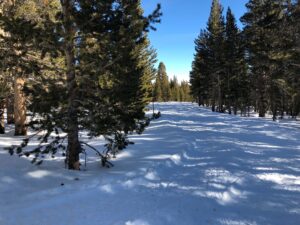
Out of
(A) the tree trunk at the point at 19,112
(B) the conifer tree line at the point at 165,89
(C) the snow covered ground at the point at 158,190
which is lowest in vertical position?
(C) the snow covered ground at the point at 158,190

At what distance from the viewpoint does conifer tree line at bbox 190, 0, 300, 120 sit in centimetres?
2286

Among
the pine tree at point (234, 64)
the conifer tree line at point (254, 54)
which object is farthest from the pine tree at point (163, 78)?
the pine tree at point (234, 64)

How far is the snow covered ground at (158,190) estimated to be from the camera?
20.2ft

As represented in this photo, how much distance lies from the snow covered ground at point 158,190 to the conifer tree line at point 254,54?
13.1 m

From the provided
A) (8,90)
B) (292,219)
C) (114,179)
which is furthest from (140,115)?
(8,90)

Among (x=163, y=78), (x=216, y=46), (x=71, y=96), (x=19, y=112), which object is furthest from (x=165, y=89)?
(x=71, y=96)

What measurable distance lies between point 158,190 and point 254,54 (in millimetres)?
28976

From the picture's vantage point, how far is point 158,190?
25.3ft

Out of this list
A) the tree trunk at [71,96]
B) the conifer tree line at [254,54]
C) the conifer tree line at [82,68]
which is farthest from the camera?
the conifer tree line at [254,54]

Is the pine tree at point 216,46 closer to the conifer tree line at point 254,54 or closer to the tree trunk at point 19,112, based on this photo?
the conifer tree line at point 254,54

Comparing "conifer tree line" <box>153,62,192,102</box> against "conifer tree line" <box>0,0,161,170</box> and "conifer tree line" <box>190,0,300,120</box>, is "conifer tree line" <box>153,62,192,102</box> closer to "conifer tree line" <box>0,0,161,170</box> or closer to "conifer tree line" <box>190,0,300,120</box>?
"conifer tree line" <box>190,0,300,120</box>

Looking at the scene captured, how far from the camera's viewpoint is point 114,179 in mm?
8180

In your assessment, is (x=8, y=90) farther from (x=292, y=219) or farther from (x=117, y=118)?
(x=292, y=219)

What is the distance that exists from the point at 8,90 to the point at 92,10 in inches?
328
